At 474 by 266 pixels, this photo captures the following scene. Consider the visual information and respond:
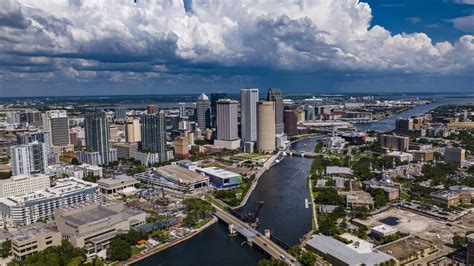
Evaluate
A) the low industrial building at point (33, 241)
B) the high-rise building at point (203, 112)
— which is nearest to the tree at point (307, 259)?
the low industrial building at point (33, 241)

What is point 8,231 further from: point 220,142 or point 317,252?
point 220,142

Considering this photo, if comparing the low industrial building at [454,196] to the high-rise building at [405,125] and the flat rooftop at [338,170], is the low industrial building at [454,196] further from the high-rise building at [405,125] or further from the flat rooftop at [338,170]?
the high-rise building at [405,125]

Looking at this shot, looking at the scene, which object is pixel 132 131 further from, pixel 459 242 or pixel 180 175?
pixel 459 242

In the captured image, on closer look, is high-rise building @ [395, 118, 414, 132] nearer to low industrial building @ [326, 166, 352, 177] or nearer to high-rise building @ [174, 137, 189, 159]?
low industrial building @ [326, 166, 352, 177]

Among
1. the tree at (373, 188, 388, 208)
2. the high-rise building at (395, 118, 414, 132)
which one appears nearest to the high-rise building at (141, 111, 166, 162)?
the tree at (373, 188, 388, 208)

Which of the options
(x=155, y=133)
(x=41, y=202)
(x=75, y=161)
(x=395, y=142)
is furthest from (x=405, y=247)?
(x=75, y=161)

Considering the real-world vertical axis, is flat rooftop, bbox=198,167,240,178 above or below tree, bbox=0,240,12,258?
above
